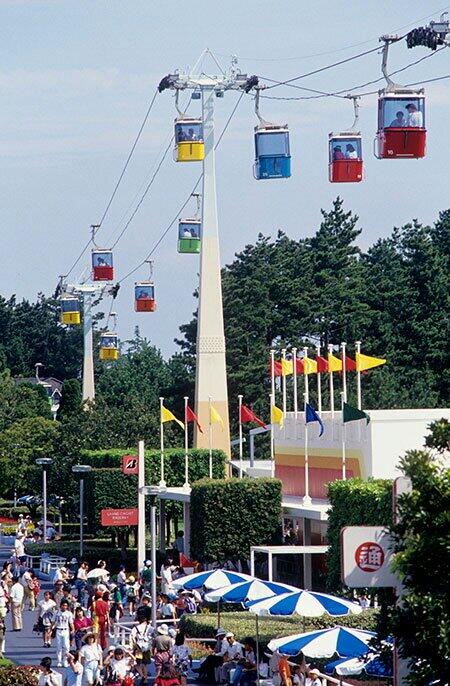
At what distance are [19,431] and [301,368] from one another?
30.2 m

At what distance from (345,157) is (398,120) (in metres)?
4.81

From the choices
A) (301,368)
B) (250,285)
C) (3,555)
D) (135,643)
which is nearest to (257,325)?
(250,285)

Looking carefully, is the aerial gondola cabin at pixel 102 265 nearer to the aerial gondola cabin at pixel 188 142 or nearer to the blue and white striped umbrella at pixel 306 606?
the aerial gondola cabin at pixel 188 142

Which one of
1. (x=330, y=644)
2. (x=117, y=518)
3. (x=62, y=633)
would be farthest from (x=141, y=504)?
(x=330, y=644)

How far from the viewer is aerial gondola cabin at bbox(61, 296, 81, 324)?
7512cm

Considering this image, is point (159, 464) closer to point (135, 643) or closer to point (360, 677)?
point (135, 643)

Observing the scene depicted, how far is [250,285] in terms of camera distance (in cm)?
9069

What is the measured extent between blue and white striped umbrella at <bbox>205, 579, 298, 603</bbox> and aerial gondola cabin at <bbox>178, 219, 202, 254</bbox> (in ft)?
95.6

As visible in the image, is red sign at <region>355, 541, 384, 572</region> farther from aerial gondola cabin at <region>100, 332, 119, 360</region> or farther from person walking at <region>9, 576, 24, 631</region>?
aerial gondola cabin at <region>100, 332, 119, 360</region>

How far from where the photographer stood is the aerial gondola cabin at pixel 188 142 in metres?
42.0

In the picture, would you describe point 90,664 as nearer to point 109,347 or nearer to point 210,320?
point 210,320

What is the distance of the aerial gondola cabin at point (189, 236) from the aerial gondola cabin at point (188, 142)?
15.5 meters

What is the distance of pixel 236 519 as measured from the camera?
Answer: 44.0m

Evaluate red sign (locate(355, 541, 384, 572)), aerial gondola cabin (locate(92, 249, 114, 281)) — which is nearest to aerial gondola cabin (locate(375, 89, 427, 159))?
red sign (locate(355, 541, 384, 572))
